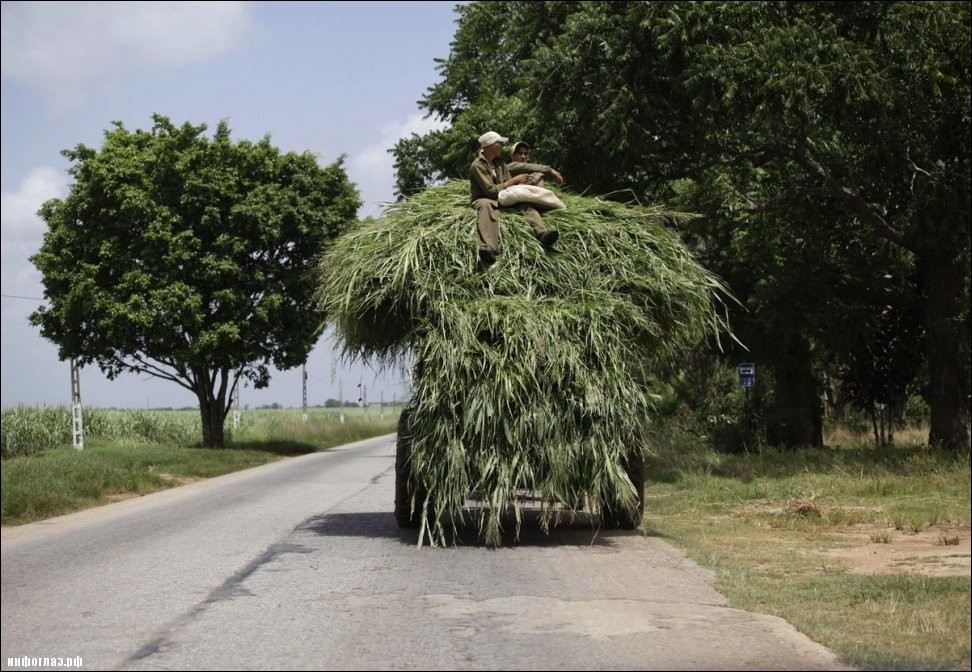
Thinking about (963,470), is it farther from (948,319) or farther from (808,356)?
(808,356)

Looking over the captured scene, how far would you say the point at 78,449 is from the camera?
1093 inches

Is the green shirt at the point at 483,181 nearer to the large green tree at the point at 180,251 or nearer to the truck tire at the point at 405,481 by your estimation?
the truck tire at the point at 405,481

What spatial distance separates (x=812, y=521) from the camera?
13.4 m

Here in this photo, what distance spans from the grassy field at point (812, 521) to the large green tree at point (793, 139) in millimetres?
3281

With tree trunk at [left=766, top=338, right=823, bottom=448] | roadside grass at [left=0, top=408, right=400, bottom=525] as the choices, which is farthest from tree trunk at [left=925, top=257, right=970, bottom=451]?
roadside grass at [left=0, top=408, right=400, bottom=525]

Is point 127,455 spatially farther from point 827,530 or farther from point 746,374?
point 827,530

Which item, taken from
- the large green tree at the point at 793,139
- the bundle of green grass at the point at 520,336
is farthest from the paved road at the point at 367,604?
the large green tree at the point at 793,139

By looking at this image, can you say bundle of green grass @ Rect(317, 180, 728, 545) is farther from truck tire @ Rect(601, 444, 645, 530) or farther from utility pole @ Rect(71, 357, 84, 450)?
utility pole @ Rect(71, 357, 84, 450)

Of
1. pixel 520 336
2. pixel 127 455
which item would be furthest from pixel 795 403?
pixel 520 336

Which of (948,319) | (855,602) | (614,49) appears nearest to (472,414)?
(855,602)

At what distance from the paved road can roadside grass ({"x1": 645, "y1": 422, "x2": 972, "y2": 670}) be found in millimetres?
362

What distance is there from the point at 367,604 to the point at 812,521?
7.42m

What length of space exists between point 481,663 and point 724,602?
2.56 metres

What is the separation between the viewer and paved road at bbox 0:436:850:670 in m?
6.07
